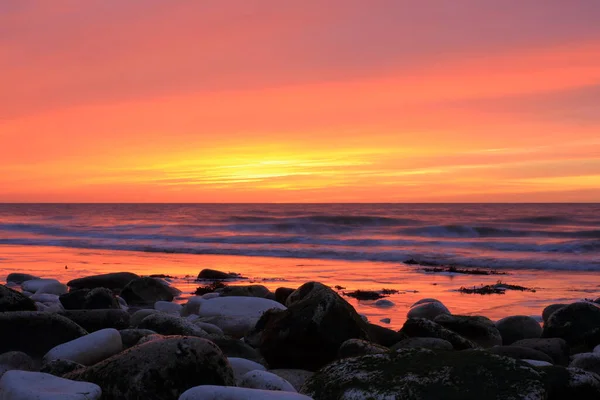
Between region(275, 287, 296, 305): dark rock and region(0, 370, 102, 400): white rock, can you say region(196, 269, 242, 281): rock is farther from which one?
region(0, 370, 102, 400): white rock

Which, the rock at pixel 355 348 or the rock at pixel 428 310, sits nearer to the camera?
the rock at pixel 355 348

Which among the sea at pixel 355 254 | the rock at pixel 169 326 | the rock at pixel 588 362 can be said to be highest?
the rock at pixel 169 326

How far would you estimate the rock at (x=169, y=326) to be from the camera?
7.16 meters

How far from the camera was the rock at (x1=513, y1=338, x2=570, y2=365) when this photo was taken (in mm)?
7539

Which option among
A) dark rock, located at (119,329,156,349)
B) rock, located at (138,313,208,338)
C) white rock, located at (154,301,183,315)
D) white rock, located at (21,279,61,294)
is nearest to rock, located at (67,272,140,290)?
white rock, located at (21,279,61,294)

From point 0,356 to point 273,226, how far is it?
130 feet

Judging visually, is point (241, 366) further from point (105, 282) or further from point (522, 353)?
point (105, 282)

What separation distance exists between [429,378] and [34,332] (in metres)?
3.82

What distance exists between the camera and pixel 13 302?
7.87m

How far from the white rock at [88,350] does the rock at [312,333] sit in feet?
5.86

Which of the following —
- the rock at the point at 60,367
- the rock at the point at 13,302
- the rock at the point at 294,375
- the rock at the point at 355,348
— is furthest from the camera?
the rock at the point at 13,302

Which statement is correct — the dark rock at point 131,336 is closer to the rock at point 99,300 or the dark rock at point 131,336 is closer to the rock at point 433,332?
the rock at point 433,332

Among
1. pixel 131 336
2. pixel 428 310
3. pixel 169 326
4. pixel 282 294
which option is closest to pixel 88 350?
pixel 131 336

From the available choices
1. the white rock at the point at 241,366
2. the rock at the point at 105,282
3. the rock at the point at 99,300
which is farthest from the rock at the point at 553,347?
the rock at the point at 105,282
